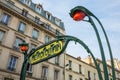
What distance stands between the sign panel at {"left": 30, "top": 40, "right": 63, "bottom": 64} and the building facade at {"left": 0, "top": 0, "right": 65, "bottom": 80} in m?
13.5

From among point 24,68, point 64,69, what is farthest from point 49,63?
point 24,68

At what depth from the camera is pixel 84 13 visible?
13.6 ft

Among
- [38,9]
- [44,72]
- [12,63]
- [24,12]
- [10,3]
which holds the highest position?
[38,9]

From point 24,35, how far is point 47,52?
1769cm

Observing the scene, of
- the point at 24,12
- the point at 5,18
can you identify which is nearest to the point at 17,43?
the point at 5,18

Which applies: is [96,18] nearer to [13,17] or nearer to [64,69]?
[13,17]

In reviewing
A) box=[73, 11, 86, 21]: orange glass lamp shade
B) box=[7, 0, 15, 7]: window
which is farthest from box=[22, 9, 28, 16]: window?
box=[73, 11, 86, 21]: orange glass lamp shade

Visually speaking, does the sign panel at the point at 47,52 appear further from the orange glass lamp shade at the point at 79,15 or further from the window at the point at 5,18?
the window at the point at 5,18

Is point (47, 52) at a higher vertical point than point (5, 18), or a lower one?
lower

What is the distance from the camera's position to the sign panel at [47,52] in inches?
215

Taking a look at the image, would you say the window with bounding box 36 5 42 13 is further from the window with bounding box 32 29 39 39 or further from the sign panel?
the sign panel

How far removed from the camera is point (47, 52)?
5.79 meters

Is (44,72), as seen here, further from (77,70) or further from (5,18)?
(5,18)

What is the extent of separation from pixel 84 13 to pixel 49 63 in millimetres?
20851
